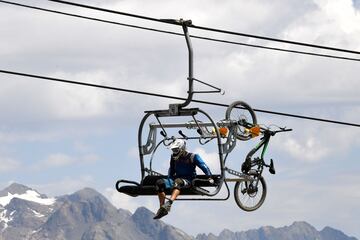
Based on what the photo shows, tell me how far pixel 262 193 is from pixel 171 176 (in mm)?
4814

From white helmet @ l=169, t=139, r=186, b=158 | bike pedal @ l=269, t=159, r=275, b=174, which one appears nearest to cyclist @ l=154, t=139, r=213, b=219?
white helmet @ l=169, t=139, r=186, b=158

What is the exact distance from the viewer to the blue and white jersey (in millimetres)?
30469

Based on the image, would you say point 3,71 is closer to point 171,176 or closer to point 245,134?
point 171,176

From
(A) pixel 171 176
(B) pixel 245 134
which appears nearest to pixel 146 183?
(A) pixel 171 176

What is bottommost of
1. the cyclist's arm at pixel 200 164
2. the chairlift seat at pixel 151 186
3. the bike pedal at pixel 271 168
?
the chairlift seat at pixel 151 186

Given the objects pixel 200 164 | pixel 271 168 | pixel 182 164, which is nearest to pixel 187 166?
pixel 182 164

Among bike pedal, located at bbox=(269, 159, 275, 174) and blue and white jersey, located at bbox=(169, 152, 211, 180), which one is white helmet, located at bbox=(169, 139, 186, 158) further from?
bike pedal, located at bbox=(269, 159, 275, 174)

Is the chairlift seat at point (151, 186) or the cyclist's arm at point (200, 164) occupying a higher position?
the cyclist's arm at point (200, 164)

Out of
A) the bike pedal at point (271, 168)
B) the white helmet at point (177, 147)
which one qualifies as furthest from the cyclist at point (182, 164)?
the bike pedal at point (271, 168)

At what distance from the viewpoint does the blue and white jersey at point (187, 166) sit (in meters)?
30.5

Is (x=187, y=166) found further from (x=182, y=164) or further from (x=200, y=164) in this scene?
(x=200, y=164)

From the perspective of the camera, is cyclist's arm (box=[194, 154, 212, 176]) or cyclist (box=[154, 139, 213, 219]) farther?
cyclist's arm (box=[194, 154, 212, 176])

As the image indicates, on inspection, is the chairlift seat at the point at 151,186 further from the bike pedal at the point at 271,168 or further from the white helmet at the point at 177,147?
the bike pedal at the point at 271,168

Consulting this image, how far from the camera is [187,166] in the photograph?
30609 mm
